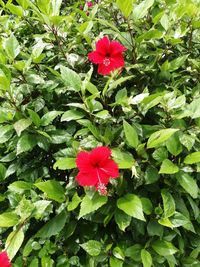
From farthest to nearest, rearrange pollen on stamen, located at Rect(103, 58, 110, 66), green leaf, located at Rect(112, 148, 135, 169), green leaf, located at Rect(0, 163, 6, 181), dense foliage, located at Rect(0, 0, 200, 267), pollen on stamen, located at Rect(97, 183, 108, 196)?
1. green leaf, located at Rect(0, 163, 6, 181)
2. pollen on stamen, located at Rect(103, 58, 110, 66)
3. dense foliage, located at Rect(0, 0, 200, 267)
4. green leaf, located at Rect(112, 148, 135, 169)
5. pollen on stamen, located at Rect(97, 183, 108, 196)

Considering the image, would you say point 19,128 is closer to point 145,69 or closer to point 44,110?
point 44,110

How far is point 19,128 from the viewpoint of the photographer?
180 cm

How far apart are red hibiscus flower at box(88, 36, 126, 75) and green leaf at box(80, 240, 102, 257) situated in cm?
79

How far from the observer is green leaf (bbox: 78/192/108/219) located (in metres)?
1.70

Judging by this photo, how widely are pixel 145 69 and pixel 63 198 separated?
77cm

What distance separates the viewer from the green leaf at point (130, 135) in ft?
5.88

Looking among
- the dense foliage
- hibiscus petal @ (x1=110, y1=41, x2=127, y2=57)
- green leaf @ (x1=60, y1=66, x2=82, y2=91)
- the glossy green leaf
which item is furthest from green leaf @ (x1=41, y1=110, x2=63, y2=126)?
the glossy green leaf

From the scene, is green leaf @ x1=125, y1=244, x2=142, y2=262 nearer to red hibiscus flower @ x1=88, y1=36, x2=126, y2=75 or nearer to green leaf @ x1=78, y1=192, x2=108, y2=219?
green leaf @ x1=78, y1=192, x2=108, y2=219

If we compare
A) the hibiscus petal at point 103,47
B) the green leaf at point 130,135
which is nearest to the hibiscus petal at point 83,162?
the green leaf at point 130,135

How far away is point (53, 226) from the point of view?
1925 mm

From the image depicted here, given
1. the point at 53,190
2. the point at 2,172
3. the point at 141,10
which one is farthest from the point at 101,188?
the point at 141,10

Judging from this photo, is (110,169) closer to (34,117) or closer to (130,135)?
(130,135)

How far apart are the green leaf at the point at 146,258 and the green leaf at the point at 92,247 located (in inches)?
7.8

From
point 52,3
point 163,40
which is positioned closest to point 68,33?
point 52,3
